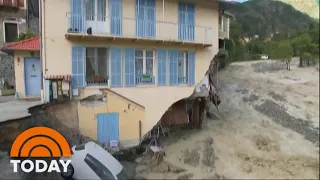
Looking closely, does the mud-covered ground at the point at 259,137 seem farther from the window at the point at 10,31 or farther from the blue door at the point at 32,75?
the window at the point at 10,31

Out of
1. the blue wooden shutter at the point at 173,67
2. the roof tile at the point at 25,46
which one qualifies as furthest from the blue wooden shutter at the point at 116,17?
the roof tile at the point at 25,46

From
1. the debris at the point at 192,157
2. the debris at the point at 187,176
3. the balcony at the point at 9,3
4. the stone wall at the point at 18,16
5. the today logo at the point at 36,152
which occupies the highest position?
the balcony at the point at 9,3

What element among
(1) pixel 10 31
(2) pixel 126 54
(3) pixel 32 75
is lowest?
(3) pixel 32 75

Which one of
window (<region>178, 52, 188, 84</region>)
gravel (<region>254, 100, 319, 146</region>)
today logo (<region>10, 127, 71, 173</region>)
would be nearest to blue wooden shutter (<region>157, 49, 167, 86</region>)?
window (<region>178, 52, 188, 84</region>)

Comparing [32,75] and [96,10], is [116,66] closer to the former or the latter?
[96,10]

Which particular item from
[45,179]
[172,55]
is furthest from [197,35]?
[45,179]

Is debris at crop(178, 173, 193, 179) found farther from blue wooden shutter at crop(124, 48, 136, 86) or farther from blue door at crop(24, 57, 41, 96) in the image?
blue door at crop(24, 57, 41, 96)

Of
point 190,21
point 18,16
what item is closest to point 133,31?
point 190,21
